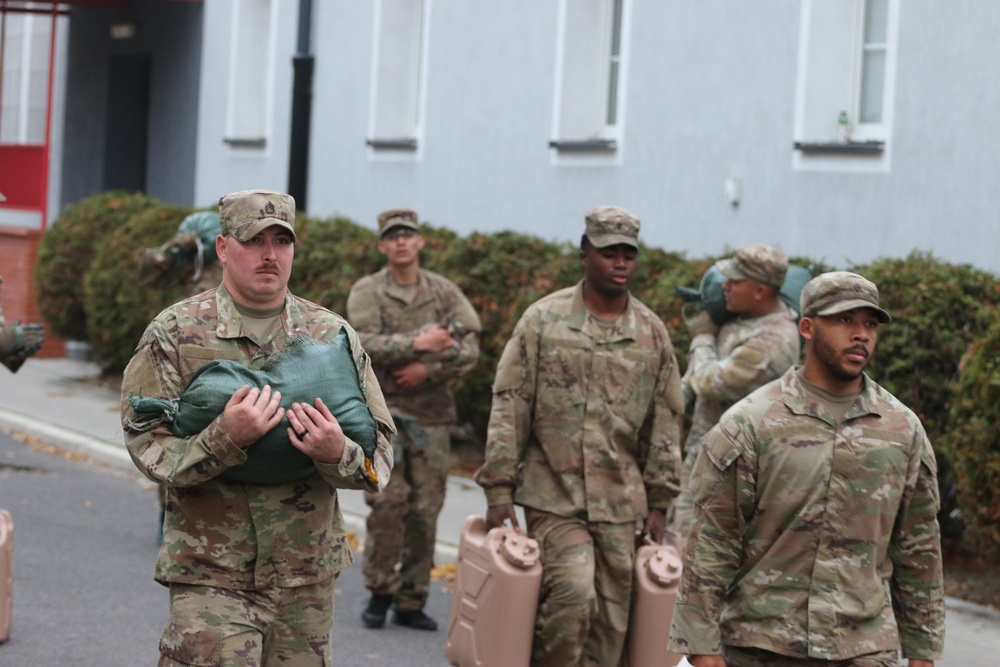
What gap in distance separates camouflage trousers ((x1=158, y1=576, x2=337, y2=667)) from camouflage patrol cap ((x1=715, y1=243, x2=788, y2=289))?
9.38 feet

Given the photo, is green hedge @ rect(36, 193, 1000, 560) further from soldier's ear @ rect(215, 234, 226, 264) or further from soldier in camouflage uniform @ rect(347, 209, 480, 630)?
soldier's ear @ rect(215, 234, 226, 264)

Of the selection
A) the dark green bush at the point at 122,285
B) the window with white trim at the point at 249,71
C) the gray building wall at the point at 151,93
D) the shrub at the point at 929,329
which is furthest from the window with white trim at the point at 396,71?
the shrub at the point at 929,329

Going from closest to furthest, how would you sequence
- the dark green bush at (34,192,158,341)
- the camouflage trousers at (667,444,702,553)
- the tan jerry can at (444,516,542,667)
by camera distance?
the tan jerry can at (444,516,542,667), the camouflage trousers at (667,444,702,553), the dark green bush at (34,192,158,341)

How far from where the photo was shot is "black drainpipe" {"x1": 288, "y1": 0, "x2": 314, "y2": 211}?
15.8 meters

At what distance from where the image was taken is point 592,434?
620 centimetres

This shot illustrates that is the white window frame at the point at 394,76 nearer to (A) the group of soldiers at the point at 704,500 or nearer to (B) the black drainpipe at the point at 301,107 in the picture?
(B) the black drainpipe at the point at 301,107

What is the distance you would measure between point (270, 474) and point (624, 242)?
2241mm

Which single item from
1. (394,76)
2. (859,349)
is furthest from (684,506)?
(394,76)

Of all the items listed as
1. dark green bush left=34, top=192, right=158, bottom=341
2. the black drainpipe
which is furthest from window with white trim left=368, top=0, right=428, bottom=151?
dark green bush left=34, top=192, right=158, bottom=341

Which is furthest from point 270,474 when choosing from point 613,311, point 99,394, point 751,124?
point 99,394

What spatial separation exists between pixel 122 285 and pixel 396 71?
369 centimetres

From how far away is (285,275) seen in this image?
466 centimetres

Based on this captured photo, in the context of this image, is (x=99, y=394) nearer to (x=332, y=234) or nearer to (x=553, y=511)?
(x=332, y=234)

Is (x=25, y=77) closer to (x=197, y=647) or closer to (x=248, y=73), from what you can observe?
(x=248, y=73)
